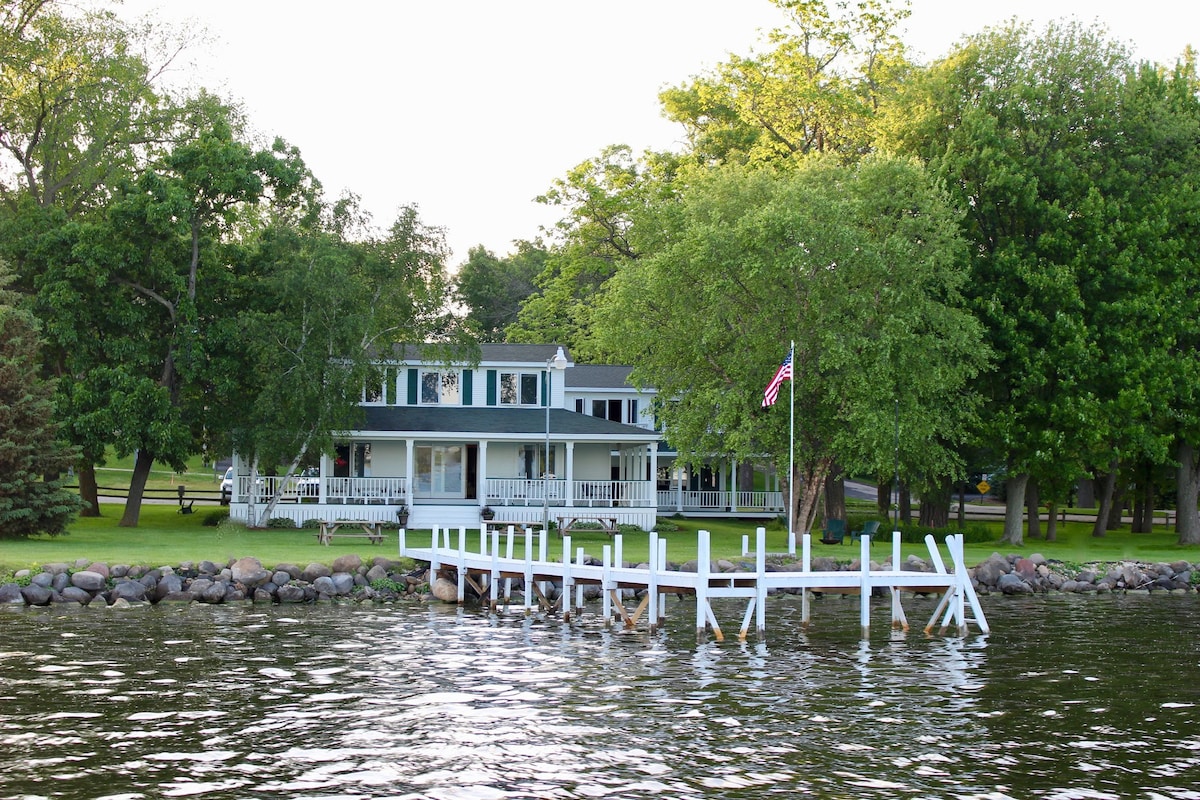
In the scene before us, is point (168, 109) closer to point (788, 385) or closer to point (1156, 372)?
point (788, 385)

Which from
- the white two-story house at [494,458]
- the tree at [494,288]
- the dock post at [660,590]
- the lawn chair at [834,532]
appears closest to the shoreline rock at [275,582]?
the dock post at [660,590]

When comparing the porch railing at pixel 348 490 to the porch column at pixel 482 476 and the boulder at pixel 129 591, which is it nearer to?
the porch column at pixel 482 476

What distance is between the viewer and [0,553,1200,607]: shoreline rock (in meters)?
28.5

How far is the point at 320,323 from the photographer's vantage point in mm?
41594

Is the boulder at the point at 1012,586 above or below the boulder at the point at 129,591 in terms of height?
below

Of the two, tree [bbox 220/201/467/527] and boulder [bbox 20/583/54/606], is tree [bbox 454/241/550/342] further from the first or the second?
boulder [bbox 20/583/54/606]

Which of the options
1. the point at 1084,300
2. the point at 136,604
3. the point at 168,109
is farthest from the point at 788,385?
the point at 168,109

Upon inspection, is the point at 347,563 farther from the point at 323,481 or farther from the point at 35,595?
the point at 323,481

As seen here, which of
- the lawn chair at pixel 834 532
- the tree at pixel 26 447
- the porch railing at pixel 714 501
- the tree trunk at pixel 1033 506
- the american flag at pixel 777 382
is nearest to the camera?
the american flag at pixel 777 382

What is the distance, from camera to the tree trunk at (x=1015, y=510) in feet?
146

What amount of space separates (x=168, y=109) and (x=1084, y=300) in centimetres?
3416

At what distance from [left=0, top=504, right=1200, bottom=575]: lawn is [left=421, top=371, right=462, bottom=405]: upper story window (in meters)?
8.19

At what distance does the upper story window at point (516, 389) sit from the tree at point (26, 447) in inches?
721

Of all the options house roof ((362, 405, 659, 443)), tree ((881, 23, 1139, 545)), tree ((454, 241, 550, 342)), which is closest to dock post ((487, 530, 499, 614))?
house roof ((362, 405, 659, 443))
